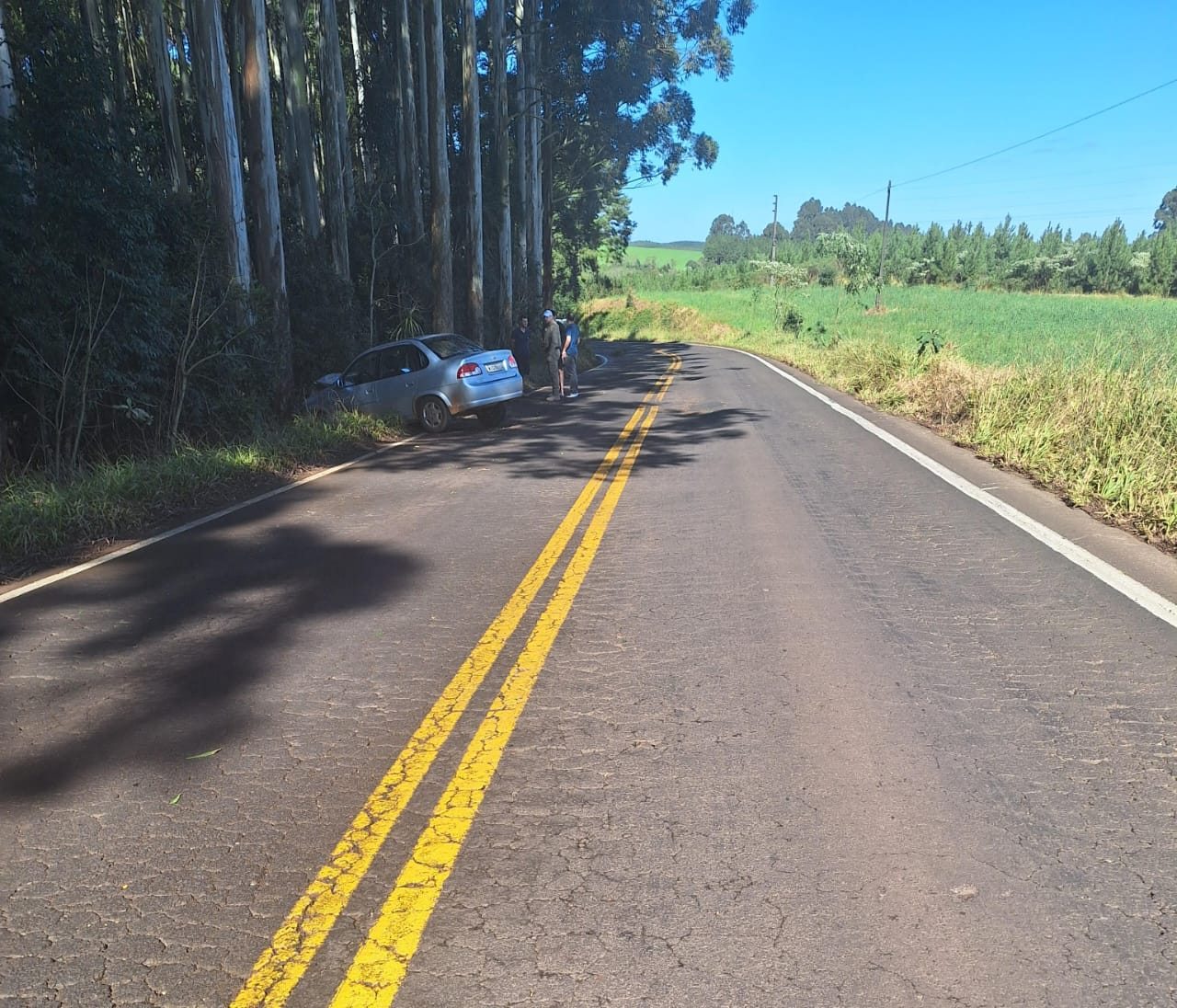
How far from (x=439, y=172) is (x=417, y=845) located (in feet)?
59.6

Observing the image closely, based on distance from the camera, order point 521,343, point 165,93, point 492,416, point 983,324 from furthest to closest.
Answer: point 983,324 < point 521,343 < point 165,93 < point 492,416

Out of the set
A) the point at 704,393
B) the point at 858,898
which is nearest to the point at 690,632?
the point at 858,898

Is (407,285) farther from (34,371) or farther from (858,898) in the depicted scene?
(858,898)

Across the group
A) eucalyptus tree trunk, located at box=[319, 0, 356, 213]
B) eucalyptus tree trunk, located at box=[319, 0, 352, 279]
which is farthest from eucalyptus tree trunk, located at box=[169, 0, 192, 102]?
eucalyptus tree trunk, located at box=[319, 0, 352, 279]

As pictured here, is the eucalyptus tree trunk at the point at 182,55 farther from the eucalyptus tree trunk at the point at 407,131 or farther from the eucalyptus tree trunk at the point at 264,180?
the eucalyptus tree trunk at the point at 264,180

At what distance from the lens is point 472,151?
2150 centimetres

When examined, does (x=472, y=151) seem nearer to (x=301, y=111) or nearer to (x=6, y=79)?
(x=301, y=111)

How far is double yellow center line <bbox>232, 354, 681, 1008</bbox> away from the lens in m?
2.28

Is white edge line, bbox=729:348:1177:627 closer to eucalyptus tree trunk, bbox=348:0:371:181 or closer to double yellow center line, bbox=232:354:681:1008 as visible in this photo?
double yellow center line, bbox=232:354:681:1008

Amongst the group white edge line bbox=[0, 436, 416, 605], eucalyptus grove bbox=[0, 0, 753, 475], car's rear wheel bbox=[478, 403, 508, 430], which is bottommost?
white edge line bbox=[0, 436, 416, 605]

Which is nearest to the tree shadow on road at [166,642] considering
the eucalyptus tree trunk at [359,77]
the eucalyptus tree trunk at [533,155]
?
the eucalyptus tree trunk at [359,77]

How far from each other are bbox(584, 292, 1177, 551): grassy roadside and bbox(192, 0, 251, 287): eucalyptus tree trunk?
409 inches

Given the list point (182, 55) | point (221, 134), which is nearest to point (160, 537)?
point (221, 134)

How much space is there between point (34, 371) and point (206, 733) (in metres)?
6.66
